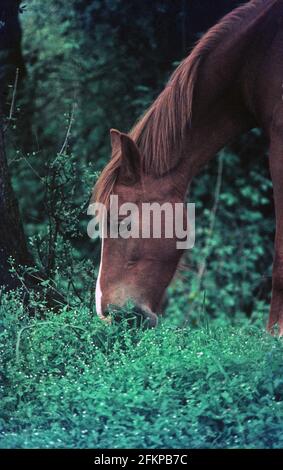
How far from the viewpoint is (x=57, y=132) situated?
7930 mm

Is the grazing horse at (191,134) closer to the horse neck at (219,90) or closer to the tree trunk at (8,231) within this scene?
the horse neck at (219,90)

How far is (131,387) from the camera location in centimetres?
360

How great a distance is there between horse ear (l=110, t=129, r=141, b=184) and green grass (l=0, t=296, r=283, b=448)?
0.83 metres

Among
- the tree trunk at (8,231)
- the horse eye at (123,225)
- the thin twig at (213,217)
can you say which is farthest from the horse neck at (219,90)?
the thin twig at (213,217)

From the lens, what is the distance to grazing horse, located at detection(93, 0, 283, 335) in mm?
4531

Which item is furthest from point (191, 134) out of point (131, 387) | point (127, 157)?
point (131, 387)

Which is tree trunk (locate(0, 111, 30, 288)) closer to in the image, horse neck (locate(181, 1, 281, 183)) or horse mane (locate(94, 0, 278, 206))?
horse mane (locate(94, 0, 278, 206))

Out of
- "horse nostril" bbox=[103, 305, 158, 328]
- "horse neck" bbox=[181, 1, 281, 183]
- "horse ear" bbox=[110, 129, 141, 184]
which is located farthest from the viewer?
"horse neck" bbox=[181, 1, 281, 183]

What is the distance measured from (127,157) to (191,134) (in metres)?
0.47

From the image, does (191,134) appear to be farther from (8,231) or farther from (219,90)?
(8,231)

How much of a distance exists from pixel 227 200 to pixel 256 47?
12.1 feet

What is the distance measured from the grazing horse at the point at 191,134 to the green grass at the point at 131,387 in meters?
0.40

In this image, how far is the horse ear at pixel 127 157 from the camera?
448cm

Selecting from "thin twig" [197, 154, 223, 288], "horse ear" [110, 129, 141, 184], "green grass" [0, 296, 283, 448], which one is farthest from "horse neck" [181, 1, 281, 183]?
"thin twig" [197, 154, 223, 288]
